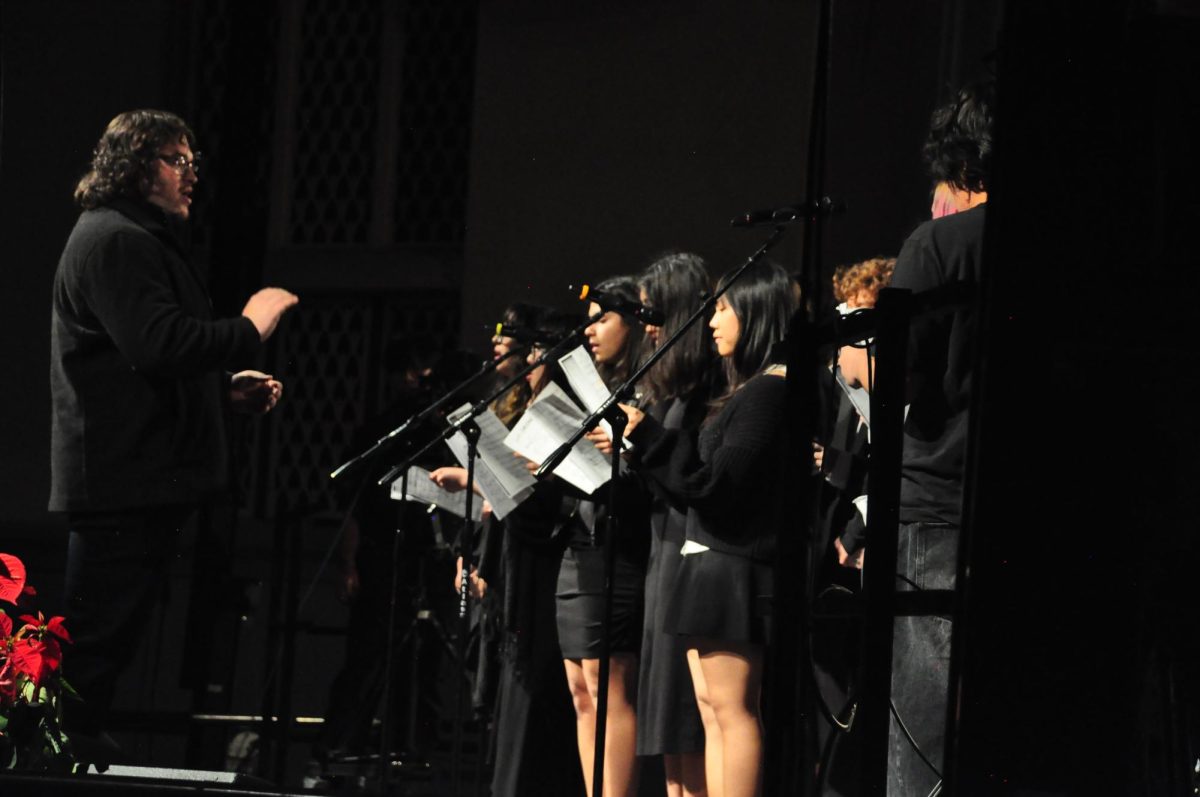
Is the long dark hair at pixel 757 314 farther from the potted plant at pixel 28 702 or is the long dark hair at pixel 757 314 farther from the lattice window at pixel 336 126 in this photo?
the lattice window at pixel 336 126

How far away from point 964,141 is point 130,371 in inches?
91.2

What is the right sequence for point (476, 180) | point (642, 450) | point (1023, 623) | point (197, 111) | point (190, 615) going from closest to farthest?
1. point (1023, 623)
2. point (642, 450)
3. point (190, 615)
4. point (476, 180)
5. point (197, 111)

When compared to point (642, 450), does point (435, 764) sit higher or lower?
lower

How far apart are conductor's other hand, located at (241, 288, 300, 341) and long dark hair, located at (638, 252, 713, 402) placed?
1027 mm

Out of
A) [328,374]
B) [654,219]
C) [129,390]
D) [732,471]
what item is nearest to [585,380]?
[732,471]

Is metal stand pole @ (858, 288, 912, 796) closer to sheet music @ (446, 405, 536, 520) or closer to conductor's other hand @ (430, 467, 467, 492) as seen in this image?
sheet music @ (446, 405, 536, 520)

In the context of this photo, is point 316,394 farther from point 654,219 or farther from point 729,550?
point 729,550

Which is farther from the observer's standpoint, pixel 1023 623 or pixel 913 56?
pixel 913 56

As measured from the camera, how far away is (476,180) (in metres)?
7.54

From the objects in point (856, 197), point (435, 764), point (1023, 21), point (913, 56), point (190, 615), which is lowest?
Result: point (435, 764)

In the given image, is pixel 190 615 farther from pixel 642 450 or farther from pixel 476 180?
pixel 642 450

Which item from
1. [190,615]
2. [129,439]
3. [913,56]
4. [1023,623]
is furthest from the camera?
[190,615]

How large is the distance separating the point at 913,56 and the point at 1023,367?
4.53 meters

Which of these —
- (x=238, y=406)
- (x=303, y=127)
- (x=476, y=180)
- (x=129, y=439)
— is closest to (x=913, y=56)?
(x=476, y=180)
